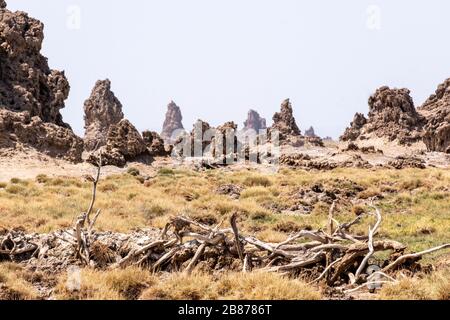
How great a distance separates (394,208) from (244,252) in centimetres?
1210

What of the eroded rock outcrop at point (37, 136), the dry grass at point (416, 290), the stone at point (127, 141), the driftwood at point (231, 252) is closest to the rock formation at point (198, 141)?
the stone at point (127, 141)

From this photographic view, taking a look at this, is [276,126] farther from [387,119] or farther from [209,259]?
[209,259]

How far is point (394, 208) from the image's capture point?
59.8ft

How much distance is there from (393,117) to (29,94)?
53.4 m

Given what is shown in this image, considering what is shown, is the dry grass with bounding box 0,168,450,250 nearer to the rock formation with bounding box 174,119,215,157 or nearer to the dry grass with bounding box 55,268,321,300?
the dry grass with bounding box 55,268,321,300

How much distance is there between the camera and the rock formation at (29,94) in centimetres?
3366

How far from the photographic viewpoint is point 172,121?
191 meters

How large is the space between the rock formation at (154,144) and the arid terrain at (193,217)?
0.15 m

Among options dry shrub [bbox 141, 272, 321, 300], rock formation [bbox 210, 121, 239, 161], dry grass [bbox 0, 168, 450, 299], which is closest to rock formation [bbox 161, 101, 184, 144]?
rock formation [bbox 210, 121, 239, 161]

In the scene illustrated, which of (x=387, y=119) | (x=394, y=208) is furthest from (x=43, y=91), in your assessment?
(x=387, y=119)

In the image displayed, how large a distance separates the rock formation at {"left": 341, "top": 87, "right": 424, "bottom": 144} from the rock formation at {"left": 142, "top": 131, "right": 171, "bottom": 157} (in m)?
36.7

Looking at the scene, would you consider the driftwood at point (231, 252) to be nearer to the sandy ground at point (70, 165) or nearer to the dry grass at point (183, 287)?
the dry grass at point (183, 287)

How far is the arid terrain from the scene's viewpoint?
7109 millimetres

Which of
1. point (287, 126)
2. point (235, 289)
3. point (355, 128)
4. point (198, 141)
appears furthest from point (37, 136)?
point (355, 128)
